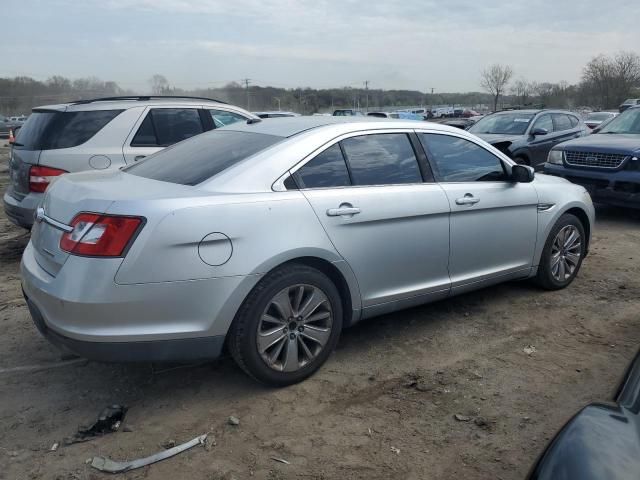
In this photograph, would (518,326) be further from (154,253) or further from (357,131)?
(154,253)

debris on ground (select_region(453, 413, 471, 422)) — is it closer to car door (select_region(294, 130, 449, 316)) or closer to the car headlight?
car door (select_region(294, 130, 449, 316))

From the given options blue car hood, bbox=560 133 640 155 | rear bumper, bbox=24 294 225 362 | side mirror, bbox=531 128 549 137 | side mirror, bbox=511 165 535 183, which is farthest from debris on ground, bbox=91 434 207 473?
side mirror, bbox=531 128 549 137

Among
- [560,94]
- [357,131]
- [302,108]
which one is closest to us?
[357,131]

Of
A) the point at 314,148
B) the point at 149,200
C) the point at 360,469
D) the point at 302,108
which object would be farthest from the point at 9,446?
the point at 302,108

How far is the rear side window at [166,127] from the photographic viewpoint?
20.6 feet

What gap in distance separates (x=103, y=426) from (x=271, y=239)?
53.0 inches

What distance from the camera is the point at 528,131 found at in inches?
439

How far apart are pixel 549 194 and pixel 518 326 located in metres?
1.22

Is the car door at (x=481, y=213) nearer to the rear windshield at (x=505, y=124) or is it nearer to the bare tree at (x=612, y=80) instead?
the rear windshield at (x=505, y=124)

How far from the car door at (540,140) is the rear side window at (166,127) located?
6865 mm

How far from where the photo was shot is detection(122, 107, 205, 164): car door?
6121 millimetres

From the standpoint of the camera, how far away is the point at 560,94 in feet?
169

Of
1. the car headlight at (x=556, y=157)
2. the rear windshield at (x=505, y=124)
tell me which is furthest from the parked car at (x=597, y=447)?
the rear windshield at (x=505, y=124)

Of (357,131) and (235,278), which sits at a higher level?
(357,131)
